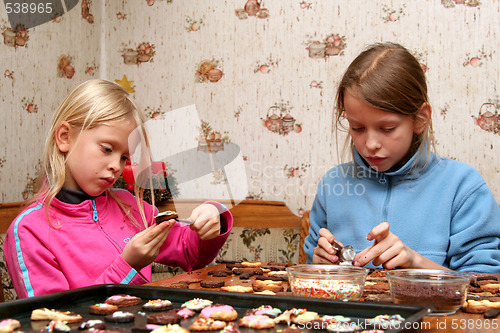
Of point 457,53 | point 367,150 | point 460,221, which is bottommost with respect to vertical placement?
point 460,221

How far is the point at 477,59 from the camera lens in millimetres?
2283

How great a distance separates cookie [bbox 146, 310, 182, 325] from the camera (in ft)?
2.24

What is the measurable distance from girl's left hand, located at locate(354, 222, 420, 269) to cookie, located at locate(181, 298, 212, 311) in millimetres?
485

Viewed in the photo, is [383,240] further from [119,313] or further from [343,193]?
[119,313]

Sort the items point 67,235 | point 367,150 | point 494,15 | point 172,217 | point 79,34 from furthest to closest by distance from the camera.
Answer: point 79,34
point 494,15
point 367,150
point 67,235
point 172,217

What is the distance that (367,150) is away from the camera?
58.1 inches

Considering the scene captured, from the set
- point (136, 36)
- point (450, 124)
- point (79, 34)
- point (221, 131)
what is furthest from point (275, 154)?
point (79, 34)

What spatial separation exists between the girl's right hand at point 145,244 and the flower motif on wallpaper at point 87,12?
6.72 feet

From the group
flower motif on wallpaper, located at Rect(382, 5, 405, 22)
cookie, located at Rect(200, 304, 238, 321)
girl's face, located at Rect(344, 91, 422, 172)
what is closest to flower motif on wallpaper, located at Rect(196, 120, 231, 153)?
flower motif on wallpaper, located at Rect(382, 5, 405, 22)

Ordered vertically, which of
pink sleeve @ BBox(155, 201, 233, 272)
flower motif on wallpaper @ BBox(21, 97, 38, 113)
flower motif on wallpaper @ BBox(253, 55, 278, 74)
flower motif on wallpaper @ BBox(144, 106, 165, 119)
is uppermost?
flower motif on wallpaper @ BBox(253, 55, 278, 74)

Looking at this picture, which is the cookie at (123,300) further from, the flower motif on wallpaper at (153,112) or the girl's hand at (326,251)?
the flower motif on wallpaper at (153,112)

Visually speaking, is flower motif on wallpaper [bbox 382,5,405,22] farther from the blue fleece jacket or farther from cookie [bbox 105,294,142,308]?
cookie [bbox 105,294,142,308]

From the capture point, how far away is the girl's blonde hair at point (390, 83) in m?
1.46

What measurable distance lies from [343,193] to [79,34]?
1.85 metres
